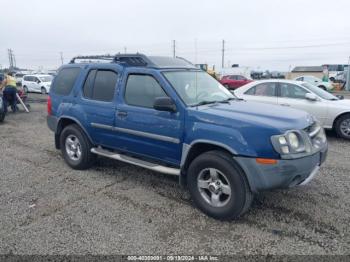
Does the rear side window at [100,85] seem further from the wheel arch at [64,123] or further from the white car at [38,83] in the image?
the white car at [38,83]

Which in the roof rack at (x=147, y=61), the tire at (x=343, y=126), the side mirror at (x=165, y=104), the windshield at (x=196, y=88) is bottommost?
the tire at (x=343, y=126)

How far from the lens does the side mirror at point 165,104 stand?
3.83m

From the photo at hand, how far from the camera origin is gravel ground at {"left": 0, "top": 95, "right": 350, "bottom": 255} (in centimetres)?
317

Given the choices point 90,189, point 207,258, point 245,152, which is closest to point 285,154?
point 245,152

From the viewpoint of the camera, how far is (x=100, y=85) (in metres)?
5.04

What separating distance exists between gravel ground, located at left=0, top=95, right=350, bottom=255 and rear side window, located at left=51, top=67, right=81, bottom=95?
1470 millimetres

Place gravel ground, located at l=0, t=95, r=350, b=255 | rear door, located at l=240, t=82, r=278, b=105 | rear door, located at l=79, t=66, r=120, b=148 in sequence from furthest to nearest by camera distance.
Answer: rear door, located at l=240, t=82, r=278, b=105, rear door, located at l=79, t=66, r=120, b=148, gravel ground, located at l=0, t=95, r=350, b=255

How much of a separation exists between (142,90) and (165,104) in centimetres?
74

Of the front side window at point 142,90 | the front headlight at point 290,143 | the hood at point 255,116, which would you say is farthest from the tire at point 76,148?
the front headlight at point 290,143

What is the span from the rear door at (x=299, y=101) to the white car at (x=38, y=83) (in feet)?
69.4

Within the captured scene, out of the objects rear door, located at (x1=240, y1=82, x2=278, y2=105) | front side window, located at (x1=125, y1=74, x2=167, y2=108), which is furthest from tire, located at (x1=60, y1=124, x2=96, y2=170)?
rear door, located at (x1=240, y1=82, x2=278, y2=105)

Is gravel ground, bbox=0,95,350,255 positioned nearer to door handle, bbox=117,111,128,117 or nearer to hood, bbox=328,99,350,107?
door handle, bbox=117,111,128,117

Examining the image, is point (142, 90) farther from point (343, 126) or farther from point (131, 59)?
point (343, 126)

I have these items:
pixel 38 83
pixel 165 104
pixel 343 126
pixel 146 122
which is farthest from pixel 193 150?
pixel 38 83
